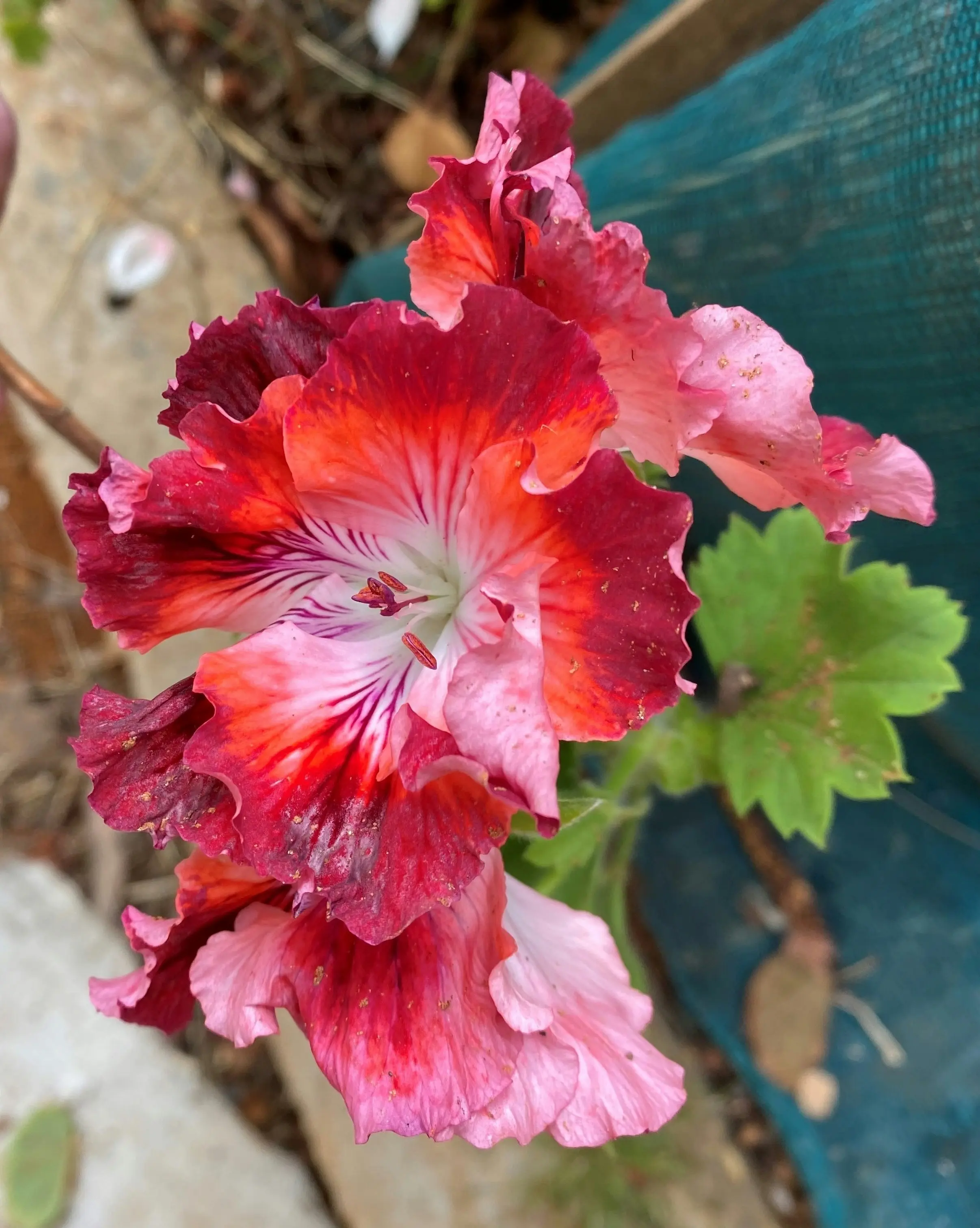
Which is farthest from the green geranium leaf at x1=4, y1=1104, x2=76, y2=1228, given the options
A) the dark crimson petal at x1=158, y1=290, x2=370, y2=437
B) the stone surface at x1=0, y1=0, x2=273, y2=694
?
the dark crimson petal at x1=158, y1=290, x2=370, y2=437

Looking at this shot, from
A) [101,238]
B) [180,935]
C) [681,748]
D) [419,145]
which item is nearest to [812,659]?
[681,748]

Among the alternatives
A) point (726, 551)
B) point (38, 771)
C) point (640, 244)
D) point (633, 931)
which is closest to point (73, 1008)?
point (38, 771)

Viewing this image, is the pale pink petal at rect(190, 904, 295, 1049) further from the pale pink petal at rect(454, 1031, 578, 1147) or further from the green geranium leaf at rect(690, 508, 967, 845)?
the green geranium leaf at rect(690, 508, 967, 845)

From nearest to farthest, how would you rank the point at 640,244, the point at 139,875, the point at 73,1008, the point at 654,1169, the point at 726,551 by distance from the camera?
the point at 640,244 < the point at 726,551 < the point at 654,1169 < the point at 73,1008 < the point at 139,875

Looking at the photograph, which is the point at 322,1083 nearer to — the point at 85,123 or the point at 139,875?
the point at 139,875

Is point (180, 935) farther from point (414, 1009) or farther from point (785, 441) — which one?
point (785, 441)

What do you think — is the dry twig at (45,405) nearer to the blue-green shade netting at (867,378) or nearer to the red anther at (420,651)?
the red anther at (420,651)
